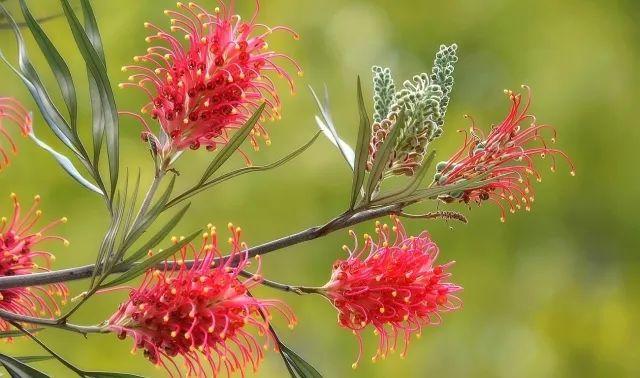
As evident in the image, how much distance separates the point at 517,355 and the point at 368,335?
0.39m

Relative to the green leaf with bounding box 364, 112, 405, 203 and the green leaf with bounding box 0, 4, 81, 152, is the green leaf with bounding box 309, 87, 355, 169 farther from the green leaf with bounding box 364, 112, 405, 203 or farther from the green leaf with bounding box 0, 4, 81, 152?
the green leaf with bounding box 0, 4, 81, 152

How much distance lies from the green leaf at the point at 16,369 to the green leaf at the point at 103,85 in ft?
0.43

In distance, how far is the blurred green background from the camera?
96.7 inches

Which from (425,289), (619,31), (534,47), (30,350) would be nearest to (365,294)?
(425,289)

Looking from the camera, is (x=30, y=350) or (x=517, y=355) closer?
(x=30, y=350)

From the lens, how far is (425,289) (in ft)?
2.42

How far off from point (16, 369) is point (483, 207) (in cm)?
204

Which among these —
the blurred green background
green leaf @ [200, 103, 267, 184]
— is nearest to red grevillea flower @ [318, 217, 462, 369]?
green leaf @ [200, 103, 267, 184]

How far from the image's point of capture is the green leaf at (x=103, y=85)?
0.67 meters

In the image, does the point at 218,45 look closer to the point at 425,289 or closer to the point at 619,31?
the point at 425,289

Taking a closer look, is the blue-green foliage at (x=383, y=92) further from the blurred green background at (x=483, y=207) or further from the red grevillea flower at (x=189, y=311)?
the blurred green background at (x=483, y=207)

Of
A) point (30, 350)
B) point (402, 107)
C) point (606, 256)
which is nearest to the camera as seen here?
point (402, 107)

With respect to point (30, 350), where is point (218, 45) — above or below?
below

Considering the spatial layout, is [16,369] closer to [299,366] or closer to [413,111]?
[299,366]
